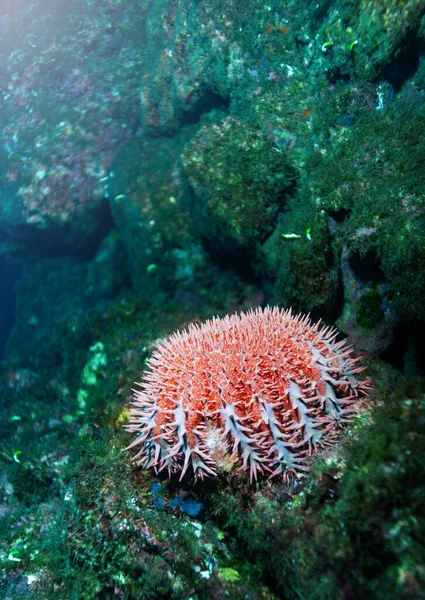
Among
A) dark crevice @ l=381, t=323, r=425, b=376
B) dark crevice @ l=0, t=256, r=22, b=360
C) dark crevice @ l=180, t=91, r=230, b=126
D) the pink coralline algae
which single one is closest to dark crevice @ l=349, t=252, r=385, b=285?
dark crevice @ l=381, t=323, r=425, b=376

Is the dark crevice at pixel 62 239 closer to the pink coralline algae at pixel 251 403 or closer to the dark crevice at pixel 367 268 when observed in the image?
the dark crevice at pixel 367 268

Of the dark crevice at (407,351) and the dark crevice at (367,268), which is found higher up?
the dark crevice at (367,268)

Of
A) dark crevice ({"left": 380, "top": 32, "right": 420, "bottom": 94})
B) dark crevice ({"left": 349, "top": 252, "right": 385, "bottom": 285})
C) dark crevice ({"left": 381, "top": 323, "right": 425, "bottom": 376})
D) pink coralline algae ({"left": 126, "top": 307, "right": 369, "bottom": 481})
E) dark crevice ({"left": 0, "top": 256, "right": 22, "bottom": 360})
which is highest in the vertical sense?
dark crevice ({"left": 380, "top": 32, "right": 420, "bottom": 94})

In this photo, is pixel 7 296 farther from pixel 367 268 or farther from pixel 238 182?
pixel 367 268

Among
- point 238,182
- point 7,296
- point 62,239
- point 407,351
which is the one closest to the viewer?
point 407,351

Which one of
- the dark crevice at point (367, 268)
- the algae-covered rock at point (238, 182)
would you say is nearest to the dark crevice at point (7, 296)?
the algae-covered rock at point (238, 182)

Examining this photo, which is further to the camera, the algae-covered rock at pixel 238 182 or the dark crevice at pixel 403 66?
the algae-covered rock at pixel 238 182

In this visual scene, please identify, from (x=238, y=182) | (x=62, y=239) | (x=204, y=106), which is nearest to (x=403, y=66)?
(x=238, y=182)

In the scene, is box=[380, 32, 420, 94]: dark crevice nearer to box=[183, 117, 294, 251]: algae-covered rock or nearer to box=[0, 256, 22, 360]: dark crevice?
box=[183, 117, 294, 251]: algae-covered rock

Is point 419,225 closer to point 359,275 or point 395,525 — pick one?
point 359,275
